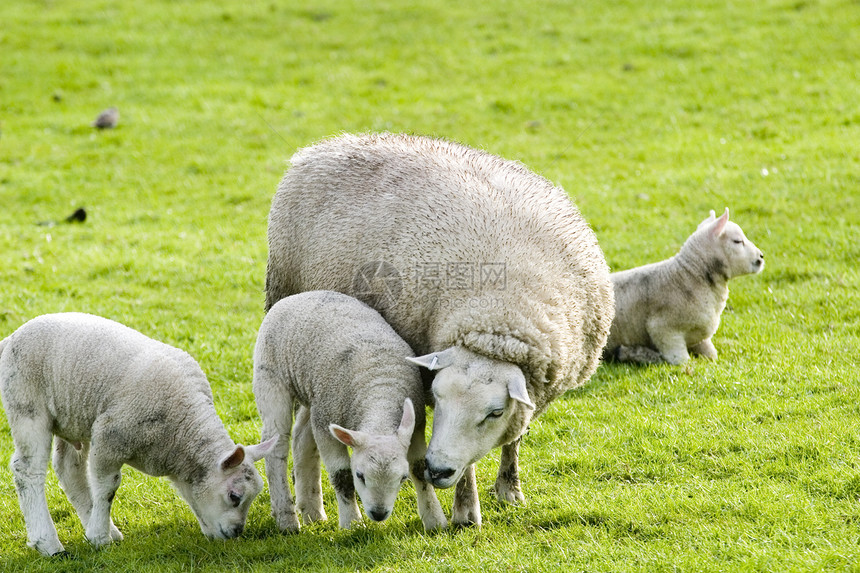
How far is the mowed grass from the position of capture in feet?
20.0

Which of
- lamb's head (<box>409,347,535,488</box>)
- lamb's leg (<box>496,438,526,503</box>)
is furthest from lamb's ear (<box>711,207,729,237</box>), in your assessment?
lamb's head (<box>409,347,535,488</box>)

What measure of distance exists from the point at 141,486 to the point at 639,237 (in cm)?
717

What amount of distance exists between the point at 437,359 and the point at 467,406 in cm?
35

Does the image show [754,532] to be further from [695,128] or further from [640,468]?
[695,128]

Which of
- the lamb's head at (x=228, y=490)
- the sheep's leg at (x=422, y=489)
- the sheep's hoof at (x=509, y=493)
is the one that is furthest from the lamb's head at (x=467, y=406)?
the lamb's head at (x=228, y=490)

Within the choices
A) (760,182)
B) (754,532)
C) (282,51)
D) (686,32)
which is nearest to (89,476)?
(754,532)

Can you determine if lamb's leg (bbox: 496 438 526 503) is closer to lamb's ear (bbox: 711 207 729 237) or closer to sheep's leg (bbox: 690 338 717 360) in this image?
sheep's leg (bbox: 690 338 717 360)

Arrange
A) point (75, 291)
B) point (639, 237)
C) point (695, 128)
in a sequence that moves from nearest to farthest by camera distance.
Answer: point (75, 291), point (639, 237), point (695, 128)

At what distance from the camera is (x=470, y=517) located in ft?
20.7

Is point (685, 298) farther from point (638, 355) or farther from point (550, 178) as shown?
point (550, 178)

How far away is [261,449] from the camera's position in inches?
237

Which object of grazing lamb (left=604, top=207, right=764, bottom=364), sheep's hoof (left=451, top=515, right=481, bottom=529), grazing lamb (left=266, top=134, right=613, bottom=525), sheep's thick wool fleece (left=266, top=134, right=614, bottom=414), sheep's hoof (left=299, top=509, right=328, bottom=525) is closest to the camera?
grazing lamb (left=266, top=134, right=613, bottom=525)

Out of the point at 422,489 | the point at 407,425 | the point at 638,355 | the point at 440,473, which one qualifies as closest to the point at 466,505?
the point at 422,489

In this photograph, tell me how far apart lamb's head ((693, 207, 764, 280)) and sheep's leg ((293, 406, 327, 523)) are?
432 centimetres
